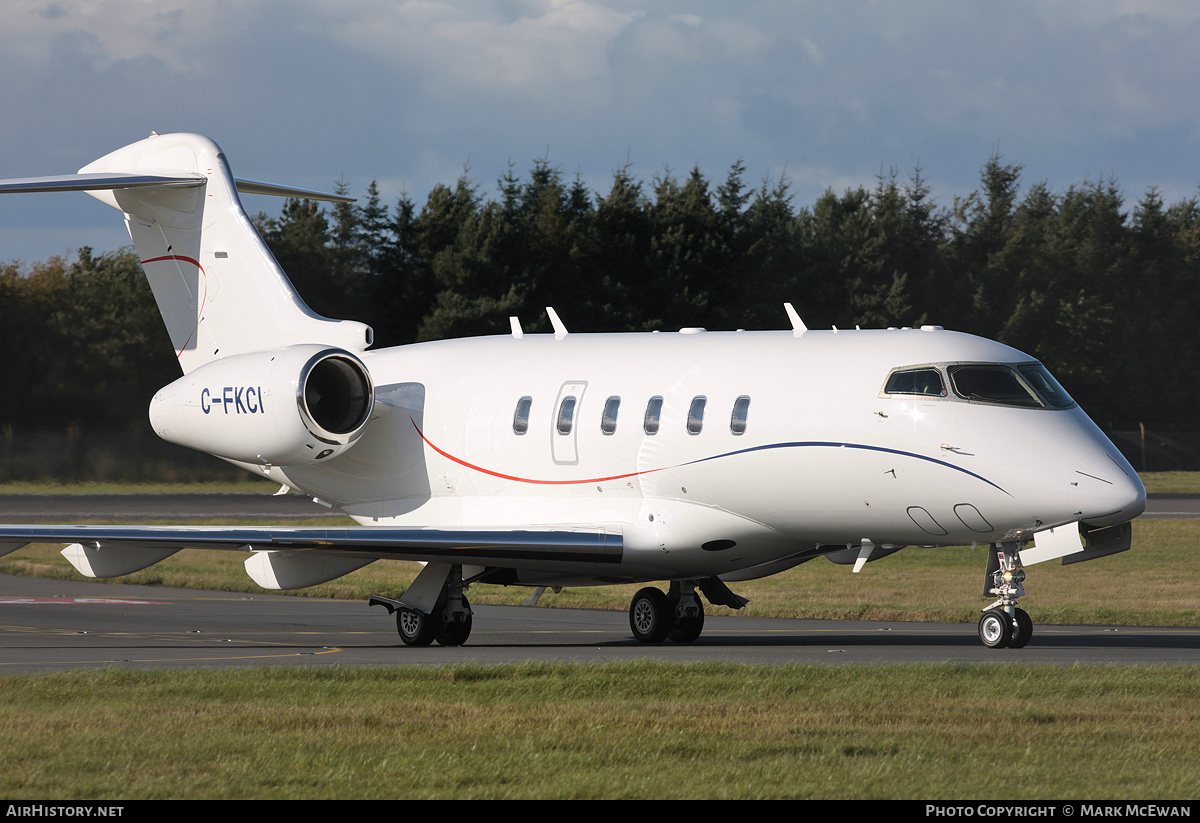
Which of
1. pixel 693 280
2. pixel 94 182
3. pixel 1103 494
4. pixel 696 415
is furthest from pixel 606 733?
pixel 693 280

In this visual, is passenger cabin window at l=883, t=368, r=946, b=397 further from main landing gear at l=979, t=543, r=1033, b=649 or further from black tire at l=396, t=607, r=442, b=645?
black tire at l=396, t=607, r=442, b=645

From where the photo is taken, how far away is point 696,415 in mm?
17594

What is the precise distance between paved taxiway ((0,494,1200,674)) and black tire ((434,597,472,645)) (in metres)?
0.28

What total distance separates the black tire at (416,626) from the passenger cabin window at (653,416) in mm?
3658

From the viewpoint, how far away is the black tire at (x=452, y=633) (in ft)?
61.6

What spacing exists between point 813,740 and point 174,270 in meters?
15.6

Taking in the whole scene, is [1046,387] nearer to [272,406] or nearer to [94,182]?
[272,406]

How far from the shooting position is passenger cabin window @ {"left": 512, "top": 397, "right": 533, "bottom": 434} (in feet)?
63.3

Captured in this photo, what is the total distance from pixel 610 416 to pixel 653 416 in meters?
0.66

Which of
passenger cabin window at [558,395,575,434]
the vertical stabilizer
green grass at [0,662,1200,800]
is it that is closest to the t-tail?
the vertical stabilizer

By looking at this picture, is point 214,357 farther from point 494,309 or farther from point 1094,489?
point 494,309

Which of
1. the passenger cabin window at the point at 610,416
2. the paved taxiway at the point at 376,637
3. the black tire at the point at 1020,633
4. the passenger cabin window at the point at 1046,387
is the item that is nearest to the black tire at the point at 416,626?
the paved taxiway at the point at 376,637

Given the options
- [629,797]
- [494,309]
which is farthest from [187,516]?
[629,797]

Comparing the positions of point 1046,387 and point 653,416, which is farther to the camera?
point 653,416
